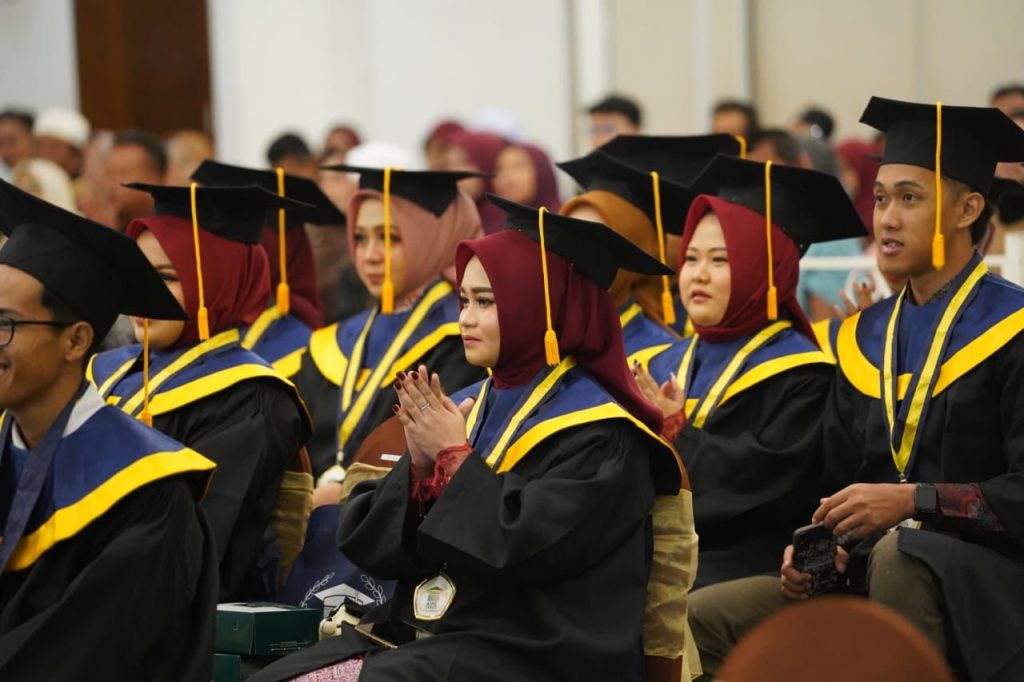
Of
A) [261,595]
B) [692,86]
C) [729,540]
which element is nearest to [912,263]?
[729,540]

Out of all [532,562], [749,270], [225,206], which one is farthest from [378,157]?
[532,562]

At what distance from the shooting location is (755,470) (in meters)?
4.83

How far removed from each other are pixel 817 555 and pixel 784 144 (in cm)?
435

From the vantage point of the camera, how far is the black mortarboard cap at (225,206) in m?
5.39

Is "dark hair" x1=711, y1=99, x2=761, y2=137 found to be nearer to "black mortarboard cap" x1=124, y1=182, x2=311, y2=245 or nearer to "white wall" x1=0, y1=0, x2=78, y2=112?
"black mortarboard cap" x1=124, y1=182, x2=311, y2=245

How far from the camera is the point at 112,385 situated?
5.11 meters

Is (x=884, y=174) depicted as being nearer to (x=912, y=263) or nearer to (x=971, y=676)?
(x=912, y=263)

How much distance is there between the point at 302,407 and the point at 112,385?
2.03 feet

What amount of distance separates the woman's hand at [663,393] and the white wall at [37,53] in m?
10.7

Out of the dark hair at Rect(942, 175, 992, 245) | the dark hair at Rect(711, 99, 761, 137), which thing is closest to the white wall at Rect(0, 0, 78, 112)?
the dark hair at Rect(711, 99, 761, 137)

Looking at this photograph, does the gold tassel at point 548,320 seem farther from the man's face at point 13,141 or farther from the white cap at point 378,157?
the man's face at point 13,141

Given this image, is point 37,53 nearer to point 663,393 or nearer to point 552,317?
point 663,393

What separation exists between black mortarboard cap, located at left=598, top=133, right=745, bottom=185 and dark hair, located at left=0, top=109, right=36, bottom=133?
6.90 m

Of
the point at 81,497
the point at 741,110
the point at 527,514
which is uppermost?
the point at 741,110
